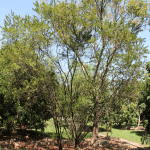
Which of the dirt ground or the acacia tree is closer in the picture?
the acacia tree

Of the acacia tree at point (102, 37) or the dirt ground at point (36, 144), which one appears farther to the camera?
the dirt ground at point (36, 144)

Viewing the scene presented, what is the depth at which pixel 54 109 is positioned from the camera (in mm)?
7449

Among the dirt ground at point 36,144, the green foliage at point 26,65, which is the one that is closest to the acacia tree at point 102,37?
the green foliage at point 26,65

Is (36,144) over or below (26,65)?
below

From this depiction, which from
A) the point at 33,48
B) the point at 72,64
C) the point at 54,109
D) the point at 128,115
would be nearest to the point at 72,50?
the point at 72,64

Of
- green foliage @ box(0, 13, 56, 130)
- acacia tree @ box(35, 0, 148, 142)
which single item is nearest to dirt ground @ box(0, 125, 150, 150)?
green foliage @ box(0, 13, 56, 130)

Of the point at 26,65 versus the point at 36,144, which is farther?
the point at 36,144

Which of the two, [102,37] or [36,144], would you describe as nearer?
[102,37]

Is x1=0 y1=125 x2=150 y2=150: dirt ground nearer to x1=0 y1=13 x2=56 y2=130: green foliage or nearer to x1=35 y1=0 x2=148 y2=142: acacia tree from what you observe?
x1=0 y1=13 x2=56 y2=130: green foliage

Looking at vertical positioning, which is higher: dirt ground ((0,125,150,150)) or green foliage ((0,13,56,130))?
green foliage ((0,13,56,130))

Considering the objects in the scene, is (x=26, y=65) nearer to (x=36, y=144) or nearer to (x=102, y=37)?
(x=102, y=37)

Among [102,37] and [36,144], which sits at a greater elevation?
[102,37]

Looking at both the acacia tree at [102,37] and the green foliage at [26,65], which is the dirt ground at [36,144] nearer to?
the green foliage at [26,65]

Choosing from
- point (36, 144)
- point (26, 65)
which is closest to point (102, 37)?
point (26, 65)
